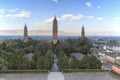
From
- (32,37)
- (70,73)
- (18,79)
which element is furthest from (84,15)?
(32,37)

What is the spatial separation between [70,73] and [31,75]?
69.0 inches

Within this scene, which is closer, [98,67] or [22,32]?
[98,67]

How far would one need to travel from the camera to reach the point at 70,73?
27.2ft

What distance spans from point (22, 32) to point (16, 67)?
14031 mm

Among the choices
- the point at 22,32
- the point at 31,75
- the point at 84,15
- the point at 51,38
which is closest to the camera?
the point at 31,75

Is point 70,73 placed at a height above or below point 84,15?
below

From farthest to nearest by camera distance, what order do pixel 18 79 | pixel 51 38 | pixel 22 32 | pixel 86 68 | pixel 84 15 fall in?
1. pixel 51 38
2. pixel 22 32
3. pixel 84 15
4. pixel 86 68
5. pixel 18 79

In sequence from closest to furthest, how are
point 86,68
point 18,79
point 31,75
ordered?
1. point 18,79
2. point 31,75
3. point 86,68

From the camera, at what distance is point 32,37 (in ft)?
80.8

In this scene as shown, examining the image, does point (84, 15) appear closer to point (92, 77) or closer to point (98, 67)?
point (98, 67)

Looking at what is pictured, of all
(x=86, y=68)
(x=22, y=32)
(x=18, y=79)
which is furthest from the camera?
(x=22, y=32)

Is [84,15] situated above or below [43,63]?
above

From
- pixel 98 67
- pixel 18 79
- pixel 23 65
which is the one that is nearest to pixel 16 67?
pixel 23 65

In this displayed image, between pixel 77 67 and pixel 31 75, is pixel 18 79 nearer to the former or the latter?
pixel 31 75
